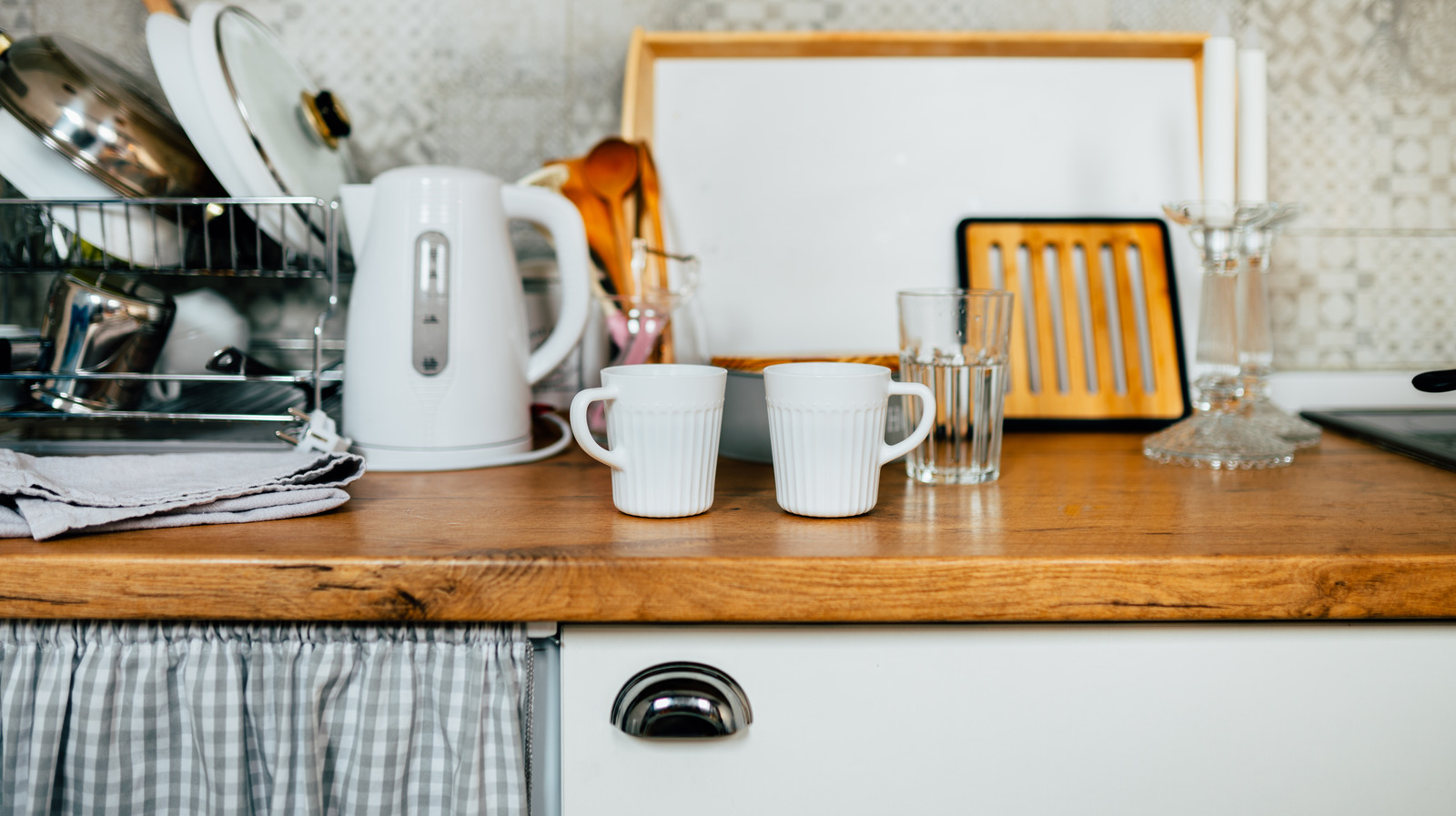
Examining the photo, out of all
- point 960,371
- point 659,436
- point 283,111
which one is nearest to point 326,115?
point 283,111

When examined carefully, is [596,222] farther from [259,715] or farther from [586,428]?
[259,715]

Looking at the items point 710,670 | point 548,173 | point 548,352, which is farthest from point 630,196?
point 710,670

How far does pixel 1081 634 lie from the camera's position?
512 mm

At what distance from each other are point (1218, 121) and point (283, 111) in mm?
902

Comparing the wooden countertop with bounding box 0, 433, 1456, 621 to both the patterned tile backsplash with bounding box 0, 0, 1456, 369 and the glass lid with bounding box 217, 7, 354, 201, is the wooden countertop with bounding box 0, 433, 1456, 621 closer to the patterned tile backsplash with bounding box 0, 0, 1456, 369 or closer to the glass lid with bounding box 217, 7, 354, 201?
the glass lid with bounding box 217, 7, 354, 201

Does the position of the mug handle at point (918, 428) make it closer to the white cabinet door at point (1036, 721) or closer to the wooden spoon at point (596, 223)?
the white cabinet door at point (1036, 721)

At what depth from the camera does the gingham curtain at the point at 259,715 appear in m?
0.51

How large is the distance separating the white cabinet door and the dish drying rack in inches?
15.7

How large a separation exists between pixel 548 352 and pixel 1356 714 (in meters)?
0.67

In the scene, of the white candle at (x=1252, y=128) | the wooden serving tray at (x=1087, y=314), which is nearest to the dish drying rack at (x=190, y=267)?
the wooden serving tray at (x=1087, y=314)

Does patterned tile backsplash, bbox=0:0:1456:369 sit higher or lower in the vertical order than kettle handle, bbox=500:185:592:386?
higher

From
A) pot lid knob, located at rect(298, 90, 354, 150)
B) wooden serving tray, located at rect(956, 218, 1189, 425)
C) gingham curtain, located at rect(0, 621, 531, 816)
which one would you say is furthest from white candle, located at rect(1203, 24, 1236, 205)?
pot lid knob, located at rect(298, 90, 354, 150)

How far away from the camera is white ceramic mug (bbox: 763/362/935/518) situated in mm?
569

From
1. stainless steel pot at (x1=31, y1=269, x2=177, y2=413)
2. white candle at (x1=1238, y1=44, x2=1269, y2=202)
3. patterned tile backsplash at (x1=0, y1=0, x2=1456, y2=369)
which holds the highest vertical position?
patterned tile backsplash at (x1=0, y1=0, x2=1456, y2=369)
